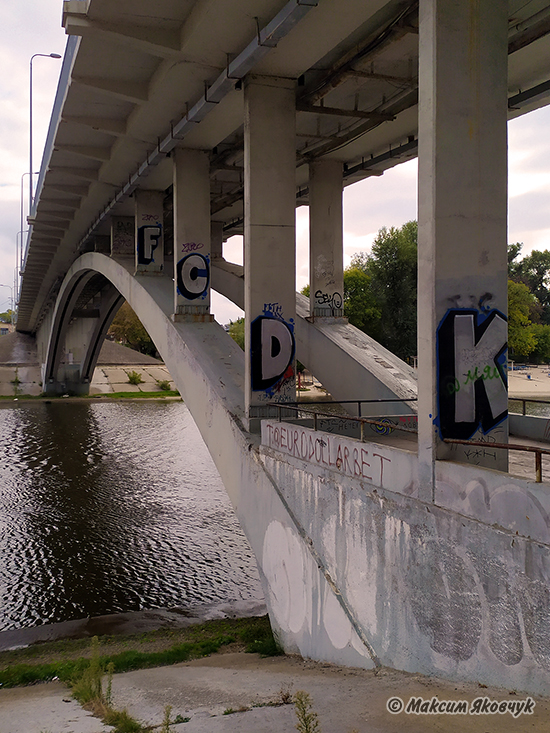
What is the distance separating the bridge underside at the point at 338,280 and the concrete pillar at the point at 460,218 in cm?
2

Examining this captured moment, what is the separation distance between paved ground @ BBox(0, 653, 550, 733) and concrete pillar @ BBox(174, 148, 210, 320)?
8582mm

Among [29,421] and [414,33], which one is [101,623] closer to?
[414,33]

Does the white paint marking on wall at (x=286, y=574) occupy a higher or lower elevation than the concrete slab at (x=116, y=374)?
lower

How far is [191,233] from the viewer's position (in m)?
14.8

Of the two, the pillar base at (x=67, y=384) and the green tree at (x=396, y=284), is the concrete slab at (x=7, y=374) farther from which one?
the green tree at (x=396, y=284)

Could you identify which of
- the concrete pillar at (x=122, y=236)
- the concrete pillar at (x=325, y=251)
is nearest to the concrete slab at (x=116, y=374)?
the concrete pillar at (x=122, y=236)

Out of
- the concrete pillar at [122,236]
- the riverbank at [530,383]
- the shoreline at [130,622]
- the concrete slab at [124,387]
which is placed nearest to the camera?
the shoreline at [130,622]

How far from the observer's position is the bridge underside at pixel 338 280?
19.2 ft

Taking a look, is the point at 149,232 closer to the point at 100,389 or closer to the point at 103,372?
the point at 100,389

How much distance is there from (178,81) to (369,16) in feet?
13.1

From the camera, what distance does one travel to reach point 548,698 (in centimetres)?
467

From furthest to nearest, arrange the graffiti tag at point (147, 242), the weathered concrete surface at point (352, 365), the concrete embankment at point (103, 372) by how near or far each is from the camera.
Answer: the concrete embankment at point (103, 372)
the graffiti tag at point (147, 242)
the weathered concrete surface at point (352, 365)

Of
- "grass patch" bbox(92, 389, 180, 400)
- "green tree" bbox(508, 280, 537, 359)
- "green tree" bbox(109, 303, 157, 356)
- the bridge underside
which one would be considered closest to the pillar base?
"grass patch" bbox(92, 389, 180, 400)

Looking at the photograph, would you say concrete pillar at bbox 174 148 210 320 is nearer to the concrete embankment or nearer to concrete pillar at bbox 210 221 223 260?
concrete pillar at bbox 210 221 223 260
